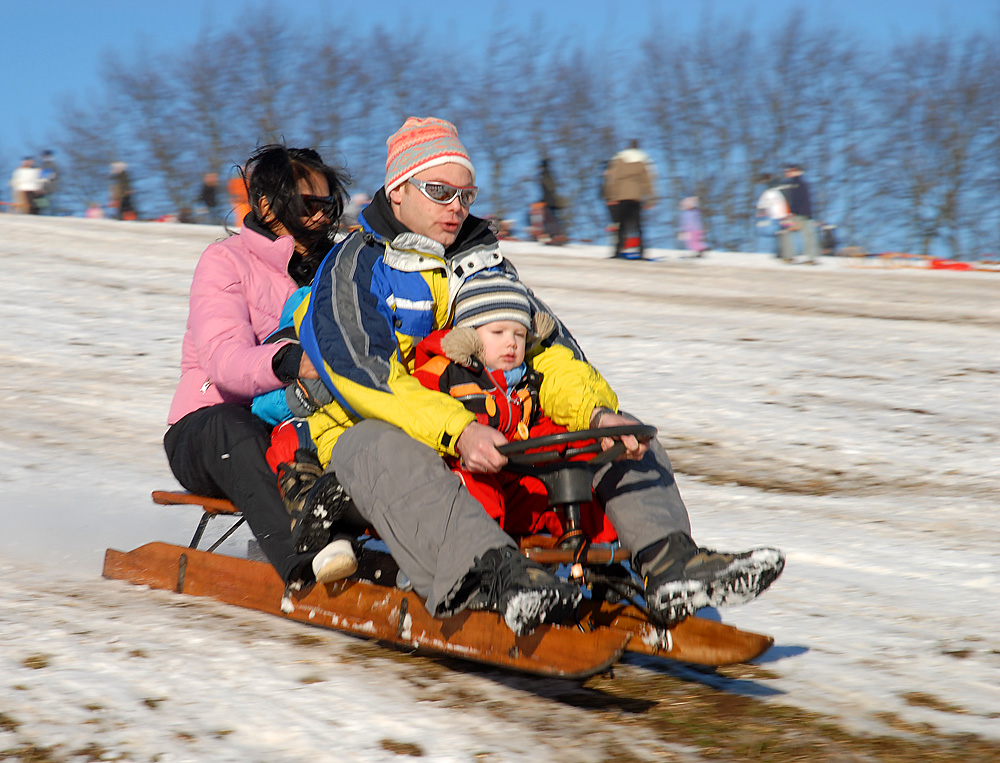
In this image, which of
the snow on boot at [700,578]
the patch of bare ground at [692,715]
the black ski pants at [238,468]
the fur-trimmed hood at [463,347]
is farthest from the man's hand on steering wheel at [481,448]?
the black ski pants at [238,468]

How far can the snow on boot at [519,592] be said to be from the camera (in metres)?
2.43

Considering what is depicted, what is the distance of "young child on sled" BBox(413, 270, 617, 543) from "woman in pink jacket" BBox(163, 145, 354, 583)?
60 cm

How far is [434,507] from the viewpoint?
2.65 metres

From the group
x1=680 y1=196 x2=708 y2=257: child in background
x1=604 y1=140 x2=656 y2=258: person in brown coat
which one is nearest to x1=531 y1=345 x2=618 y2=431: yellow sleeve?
x1=604 y1=140 x2=656 y2=258: person in brown coat

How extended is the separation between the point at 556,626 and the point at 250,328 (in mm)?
1649

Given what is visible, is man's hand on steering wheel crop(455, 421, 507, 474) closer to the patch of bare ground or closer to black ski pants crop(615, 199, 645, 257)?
the patch of bare ground

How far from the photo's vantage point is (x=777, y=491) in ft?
17.6

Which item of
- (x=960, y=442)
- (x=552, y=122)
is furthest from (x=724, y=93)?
(x=960, y=442)

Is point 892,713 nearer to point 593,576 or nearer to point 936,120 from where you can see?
point 593,576

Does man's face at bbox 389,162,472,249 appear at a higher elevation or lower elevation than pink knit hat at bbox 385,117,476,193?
lower

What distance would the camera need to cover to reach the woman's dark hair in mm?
3654

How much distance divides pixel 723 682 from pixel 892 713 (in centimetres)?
45

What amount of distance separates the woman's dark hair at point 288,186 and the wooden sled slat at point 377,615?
1.20 metres

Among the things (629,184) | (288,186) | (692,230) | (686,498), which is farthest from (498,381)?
(692,230)
